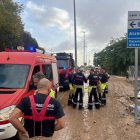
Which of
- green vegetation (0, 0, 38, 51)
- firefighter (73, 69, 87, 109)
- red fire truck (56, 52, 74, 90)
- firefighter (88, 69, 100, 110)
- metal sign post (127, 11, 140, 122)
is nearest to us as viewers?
metal sign post (127, 11, 140, 122)

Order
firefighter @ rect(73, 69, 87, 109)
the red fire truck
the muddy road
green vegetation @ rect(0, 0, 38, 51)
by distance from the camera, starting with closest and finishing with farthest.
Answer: the muddy road < firefighter @ rect(73, 69, 87, 109) < the red fire truck < green vegetation @ rect(0, 0, 38, 51)

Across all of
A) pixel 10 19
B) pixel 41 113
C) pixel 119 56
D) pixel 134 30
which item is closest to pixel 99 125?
pixel 134 30

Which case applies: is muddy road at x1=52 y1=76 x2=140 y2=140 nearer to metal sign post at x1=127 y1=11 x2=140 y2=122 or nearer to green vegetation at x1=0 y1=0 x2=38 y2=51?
metal sign post at x1=127 y1=11 x2=140 y2=122

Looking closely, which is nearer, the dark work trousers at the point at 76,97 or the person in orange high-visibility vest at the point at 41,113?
the person in orange high-visibility vest at the point at 41,113

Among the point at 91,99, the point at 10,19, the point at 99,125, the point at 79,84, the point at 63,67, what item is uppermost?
the point at 10,19

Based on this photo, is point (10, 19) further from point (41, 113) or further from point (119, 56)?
point (41, 113)

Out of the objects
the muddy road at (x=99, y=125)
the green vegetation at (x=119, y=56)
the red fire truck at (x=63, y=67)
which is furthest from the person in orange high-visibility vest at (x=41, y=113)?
the green vegetation at (x=119, y=56)

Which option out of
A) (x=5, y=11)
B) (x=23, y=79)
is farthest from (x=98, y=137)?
(x=5, y=11)

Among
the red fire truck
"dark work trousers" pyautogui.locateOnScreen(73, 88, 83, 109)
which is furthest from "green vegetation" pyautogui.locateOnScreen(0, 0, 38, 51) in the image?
"dark work trousers" pyautogui.locateOnScreen(73, 88, 83, 109)

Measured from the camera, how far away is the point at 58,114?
18.6 feet

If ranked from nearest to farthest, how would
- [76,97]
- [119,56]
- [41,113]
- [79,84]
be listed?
[41,113] < [79,84] < [76,97] < [119,56]

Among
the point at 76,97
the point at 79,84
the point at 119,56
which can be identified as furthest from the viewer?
the point at 119,56

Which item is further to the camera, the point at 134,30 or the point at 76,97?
the point at 76,97

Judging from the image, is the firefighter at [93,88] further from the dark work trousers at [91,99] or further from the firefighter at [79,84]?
the firefighter at [79,84]
